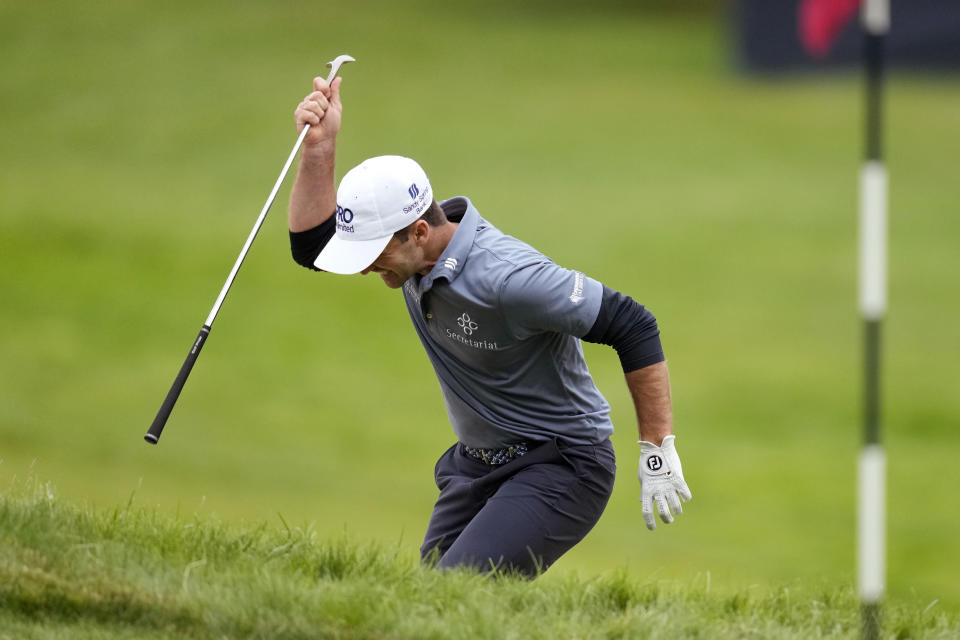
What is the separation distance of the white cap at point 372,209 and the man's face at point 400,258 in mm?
62

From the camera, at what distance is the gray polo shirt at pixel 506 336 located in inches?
201

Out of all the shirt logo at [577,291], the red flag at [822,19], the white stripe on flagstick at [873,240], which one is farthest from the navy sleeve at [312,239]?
the red flag at [822,19]

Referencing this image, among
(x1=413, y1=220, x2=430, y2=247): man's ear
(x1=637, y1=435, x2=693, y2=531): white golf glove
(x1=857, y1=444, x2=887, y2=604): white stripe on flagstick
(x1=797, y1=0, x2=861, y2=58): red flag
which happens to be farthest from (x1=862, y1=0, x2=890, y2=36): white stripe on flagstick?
(x1=797, y1=0, x2=861, y2=58): red flag

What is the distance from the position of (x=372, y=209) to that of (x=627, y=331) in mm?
1088

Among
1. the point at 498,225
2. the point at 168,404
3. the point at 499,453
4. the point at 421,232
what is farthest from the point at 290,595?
the point at 498,225

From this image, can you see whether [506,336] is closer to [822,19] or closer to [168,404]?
[168,404]

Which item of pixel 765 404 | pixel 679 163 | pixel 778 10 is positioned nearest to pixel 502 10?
pixel 679 163

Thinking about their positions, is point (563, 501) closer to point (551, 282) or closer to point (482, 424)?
point (482, 424)

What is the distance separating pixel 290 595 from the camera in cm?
416

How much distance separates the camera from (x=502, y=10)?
4334cm

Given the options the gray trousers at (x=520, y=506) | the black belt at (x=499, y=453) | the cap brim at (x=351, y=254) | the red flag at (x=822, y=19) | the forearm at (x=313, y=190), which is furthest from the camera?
the red flag at (x=822, y=19)

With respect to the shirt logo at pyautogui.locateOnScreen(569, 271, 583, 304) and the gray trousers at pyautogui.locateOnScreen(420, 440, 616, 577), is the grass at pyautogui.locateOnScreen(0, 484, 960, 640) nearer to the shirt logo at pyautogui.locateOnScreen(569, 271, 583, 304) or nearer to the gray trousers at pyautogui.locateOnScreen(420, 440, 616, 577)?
the gray trousers at pyautogui.locateOnScreen(420, 440, 616, 577)

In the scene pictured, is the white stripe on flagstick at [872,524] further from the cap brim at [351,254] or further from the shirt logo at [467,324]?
the cap brim at [351,254]

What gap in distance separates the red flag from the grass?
892 inches
